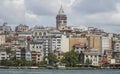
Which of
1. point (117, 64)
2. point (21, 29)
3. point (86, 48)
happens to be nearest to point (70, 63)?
point (117, 64)

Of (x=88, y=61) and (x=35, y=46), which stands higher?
(x=35, y=46)

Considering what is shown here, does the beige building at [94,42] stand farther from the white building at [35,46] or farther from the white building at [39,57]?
the white building at [39,57]

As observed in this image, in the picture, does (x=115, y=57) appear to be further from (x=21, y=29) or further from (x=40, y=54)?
(x=21, y=29)

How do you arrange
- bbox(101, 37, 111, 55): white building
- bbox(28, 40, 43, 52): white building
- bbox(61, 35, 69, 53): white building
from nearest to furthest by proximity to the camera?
bbox(28, 40, 43, 52): white building < bbox(61, 35, 69, 53): white building < bbox(101, 37, 111, 55): white building

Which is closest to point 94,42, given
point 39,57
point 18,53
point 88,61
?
point 88,61

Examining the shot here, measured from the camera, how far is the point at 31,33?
5551 inches

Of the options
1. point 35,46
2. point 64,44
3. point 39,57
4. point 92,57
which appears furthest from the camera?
point 64,44

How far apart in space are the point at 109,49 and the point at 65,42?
1025 centimetres

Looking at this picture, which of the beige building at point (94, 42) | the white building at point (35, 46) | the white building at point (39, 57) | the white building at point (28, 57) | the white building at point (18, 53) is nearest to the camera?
the white building at point (28, 57)

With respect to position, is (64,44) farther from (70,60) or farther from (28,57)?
(70,60)

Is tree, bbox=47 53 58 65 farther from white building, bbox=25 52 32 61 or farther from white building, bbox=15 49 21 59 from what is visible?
white building, bbox=15 49 21 59

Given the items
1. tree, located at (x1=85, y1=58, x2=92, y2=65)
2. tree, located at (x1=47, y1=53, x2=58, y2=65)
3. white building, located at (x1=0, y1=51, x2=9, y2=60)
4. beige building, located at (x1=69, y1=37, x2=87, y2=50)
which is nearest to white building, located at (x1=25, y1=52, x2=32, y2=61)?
tree, located at (x1=47, y1=53, x2=58, y2=65)

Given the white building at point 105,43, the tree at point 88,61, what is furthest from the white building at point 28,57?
the white building at point 105,43

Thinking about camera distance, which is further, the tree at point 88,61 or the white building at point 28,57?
the tree at point 88,61
